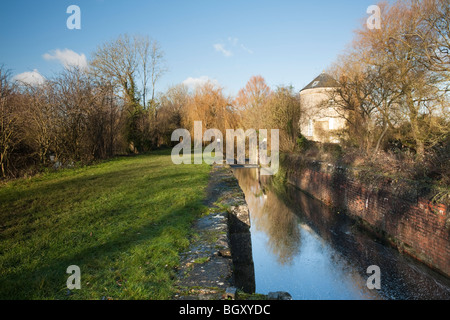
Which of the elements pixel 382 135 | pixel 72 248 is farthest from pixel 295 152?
pixel 72 248

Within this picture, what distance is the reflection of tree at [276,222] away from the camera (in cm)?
720

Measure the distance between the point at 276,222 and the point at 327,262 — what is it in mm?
3093

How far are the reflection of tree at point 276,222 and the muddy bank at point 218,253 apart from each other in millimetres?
1447

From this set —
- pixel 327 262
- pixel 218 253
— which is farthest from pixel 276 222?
pixel 218 253

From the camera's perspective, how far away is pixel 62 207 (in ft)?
19.5

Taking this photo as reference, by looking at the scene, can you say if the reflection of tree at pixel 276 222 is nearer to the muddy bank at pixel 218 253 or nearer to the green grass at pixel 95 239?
the muddy bank at pixel 218 253

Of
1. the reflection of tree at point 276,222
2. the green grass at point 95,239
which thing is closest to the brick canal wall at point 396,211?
the reflection of tree at point 276,222

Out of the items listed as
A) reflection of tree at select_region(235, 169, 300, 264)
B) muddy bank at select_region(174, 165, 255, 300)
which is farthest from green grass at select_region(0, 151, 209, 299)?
reflection of tree at select_region(235, 169, 300, 264)

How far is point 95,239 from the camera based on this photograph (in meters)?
4.10

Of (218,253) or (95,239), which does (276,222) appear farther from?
(95,239)

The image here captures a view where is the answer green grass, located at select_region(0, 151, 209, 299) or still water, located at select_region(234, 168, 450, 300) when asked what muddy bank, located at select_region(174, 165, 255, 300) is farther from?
still water, located at select_region(234, 168, 450, 300)

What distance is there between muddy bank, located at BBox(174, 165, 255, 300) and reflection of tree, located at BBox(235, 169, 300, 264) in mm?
1447

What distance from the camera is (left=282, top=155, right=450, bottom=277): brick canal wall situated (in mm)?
5475
